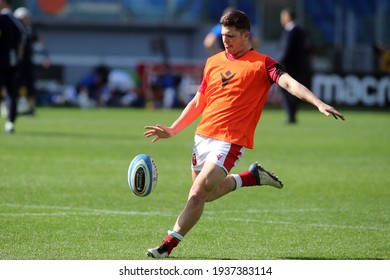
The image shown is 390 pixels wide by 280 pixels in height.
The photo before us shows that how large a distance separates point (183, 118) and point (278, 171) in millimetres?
7164

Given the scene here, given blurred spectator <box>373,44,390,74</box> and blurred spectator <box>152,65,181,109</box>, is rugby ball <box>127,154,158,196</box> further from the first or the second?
blurred spectator <box>373,44,390,74</box>

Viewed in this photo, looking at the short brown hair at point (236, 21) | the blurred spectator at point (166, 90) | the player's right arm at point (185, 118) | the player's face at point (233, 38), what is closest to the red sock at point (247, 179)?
the player's right arm at point (185, 118)

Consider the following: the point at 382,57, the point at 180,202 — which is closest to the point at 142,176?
the point at 180,202

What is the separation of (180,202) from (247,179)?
2.62 m

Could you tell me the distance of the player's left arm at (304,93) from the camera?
27.5ft

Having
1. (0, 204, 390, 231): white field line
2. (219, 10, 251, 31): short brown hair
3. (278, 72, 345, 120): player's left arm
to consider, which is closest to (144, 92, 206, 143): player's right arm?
(219, 10, 251, 31): short brown hair

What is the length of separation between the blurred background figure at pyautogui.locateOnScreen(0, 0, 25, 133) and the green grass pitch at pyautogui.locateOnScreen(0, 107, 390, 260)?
0.61m

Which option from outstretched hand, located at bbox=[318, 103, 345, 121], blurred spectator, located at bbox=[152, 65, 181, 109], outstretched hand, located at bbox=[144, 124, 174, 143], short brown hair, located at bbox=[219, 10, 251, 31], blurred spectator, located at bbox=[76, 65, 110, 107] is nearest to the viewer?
outstretched hand, located at bbox=[318, 103, 345, 121]

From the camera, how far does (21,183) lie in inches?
560

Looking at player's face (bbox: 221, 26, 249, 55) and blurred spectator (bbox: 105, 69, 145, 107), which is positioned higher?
player's face (bbox: 221, 26, 249, 55)

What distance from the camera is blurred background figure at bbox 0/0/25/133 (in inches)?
874

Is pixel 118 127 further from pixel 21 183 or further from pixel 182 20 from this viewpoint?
pixel 182 20

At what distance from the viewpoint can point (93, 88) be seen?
37.6 meters
